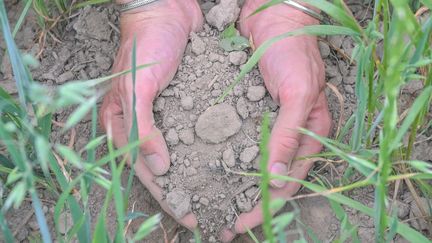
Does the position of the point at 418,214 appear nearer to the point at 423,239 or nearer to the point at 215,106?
the point at 423,239

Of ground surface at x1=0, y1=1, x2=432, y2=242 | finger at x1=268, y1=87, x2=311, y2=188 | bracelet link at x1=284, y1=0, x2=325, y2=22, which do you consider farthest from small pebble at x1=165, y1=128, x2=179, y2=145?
bracelet link at x1=284, y1=0, x2=325, y2=22

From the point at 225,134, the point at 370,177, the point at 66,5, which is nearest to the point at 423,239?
the point at 370,177

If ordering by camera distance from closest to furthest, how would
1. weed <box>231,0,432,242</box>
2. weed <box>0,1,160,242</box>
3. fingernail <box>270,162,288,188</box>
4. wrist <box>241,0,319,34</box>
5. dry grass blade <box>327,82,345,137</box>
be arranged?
1. weed <box>0,1,160,242</box>
2. weed <box>231,0,432,242</box>
3. fingernail <box>270,162,288,188</box>
4. dry grass blade <box>327,82,345,137</box>
5. wrist <box>241,0,319,34</box>

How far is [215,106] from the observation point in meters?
1.50

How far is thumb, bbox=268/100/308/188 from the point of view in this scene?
4.67ft

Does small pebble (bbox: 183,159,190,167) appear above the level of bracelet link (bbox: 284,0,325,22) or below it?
below

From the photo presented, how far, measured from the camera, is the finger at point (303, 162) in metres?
1.45

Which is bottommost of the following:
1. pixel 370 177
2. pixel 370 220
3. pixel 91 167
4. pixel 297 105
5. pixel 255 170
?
pixel 370 220

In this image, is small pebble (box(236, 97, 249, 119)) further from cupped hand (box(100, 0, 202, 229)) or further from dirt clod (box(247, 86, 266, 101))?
cupped hand (box(100, 0, 202, 229))

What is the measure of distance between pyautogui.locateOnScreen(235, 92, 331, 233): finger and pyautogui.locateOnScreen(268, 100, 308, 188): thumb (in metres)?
0.03

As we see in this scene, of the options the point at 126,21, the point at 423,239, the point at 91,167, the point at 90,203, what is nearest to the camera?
the point at 91,167

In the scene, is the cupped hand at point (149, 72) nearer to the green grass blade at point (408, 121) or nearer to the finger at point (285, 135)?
the finger at point (285, 135)

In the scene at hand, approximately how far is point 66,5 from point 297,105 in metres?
0.81

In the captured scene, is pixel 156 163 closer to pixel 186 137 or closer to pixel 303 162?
pixel 186 137
